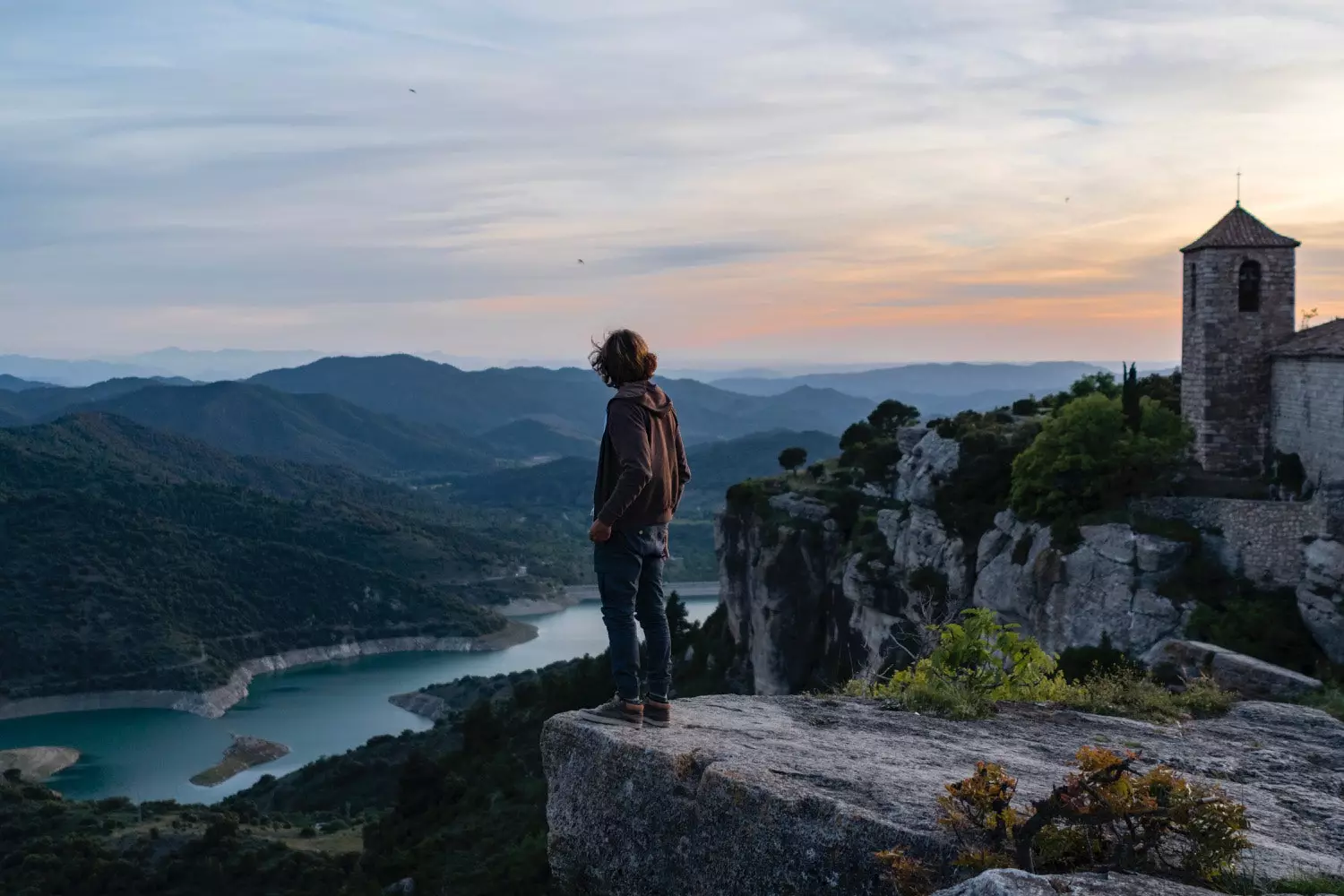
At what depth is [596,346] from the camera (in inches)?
255

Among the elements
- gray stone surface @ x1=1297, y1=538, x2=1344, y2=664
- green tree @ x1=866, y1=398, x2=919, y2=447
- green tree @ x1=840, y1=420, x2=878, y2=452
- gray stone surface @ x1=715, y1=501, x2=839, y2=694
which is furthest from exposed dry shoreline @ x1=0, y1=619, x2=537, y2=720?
gray stone surface @ x1=1297, y1=538, x2=1344, y2=664

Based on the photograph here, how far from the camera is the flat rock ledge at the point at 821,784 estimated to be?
4.86m

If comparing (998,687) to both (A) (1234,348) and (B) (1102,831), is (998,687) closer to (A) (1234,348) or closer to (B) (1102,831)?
(B) (1102,831)

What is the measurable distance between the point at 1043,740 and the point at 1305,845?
1669 millimetres

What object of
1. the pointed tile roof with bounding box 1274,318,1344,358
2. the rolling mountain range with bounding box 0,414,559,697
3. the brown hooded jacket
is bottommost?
the rolling mountain range with bounding box 0,414,559,697

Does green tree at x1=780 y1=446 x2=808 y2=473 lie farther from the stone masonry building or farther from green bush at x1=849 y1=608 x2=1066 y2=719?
green bush at x1=849 y1=608 x2=1066 y2=719

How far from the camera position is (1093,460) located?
1109 inches

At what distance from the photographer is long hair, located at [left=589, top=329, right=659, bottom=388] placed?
6348 millimetres

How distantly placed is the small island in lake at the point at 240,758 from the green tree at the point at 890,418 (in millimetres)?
46040

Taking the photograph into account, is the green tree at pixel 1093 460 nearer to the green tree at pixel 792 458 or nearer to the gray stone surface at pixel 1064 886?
the gray stone surface at pixel 1064 886

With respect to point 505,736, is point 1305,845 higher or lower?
higher

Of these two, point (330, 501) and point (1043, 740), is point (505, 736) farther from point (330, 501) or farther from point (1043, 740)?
point (330, 501)

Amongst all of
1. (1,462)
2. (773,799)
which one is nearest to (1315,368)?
(773,799)

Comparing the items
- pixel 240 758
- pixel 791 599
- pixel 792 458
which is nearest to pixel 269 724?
pixel 240 758
